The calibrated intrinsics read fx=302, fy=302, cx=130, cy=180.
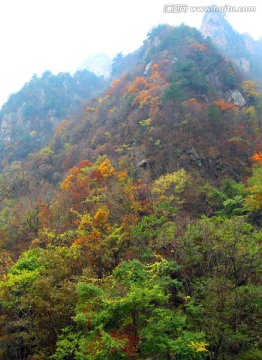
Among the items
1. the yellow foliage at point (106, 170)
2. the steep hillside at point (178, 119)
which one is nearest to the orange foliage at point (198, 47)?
the steep hillside at point (178, 119)

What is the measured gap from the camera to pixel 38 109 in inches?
2672

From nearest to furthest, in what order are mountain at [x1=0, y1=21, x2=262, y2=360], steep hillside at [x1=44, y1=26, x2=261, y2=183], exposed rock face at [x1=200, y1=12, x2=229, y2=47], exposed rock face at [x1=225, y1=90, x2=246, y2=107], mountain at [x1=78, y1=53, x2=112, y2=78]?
mountain at [x1=0, y1=21, x2=262, y2=360] → steep hillside at [x1=44, y1=26, x2=261, y2=183] → exposed rock face at [x1=225, y1=90, x2=246, y2=107] → exposed rock face at [x1=200, y1=12, x2=229, y2=47] → mountain at [x1=78, y1=53, x2=112, y2=78]

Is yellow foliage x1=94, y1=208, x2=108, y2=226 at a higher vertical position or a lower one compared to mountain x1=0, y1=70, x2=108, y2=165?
lower

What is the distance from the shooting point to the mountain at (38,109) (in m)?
60.5

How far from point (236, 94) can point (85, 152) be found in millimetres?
22840

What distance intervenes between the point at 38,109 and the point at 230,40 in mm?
54090

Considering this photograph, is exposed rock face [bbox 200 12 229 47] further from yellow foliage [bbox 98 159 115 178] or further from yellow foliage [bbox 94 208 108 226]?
yellow foliage [bbox 94 208 108 226]

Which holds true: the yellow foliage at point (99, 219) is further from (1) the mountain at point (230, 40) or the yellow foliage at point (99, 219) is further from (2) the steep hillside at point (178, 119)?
(1) the mountain at point (230, 40)

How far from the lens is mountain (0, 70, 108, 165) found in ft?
199

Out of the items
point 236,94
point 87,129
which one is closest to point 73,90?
point 87,129

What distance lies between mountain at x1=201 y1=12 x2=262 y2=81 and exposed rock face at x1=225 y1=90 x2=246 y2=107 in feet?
106

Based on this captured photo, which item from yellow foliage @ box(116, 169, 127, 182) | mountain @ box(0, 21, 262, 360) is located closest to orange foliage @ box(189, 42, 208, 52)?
mountain @ box(0, 21, 262, 360)

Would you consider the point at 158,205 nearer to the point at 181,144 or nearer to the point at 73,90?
the point at 181,144

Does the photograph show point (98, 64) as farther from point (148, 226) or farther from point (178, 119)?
point (148, 226)
